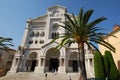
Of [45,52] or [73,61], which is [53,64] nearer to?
[45,52]

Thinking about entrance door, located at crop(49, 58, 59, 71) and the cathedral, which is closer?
the cathedral

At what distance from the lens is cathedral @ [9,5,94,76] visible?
33406 mm

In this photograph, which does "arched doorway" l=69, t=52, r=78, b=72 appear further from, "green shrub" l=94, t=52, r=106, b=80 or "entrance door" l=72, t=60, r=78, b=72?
"green shrub" l=94, t=52, r=106, b=80

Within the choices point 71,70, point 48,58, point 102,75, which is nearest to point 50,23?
point 48,58

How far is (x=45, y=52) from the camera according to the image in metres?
35.2

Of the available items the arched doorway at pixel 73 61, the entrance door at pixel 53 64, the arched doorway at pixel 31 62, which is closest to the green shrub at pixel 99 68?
the arched doorway at pixel 73 61

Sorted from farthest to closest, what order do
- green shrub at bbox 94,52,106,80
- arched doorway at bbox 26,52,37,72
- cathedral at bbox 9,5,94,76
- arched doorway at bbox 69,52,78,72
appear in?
arched doorway at bbox 26,52,37,72
arched doorway at bbox 69,52,78,72
cathedral at bbox 9,5,94,76
green shrub at bbox 94,52,106,80

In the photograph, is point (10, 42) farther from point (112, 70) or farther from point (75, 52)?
point (112, 70)

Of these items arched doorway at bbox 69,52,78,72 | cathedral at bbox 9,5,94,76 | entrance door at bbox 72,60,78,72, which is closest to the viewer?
cathedral at bbox 9,5,94,76

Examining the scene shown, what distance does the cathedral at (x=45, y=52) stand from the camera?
3341 cm

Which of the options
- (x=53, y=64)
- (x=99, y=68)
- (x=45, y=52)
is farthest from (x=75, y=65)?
(x=99, y=68)

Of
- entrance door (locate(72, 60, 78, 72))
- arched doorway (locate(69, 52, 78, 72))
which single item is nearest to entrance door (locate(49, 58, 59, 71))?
arched doorway (locate(69, 52, 78, 72))

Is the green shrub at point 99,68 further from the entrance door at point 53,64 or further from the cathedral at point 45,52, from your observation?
the entrance door at point 53,64

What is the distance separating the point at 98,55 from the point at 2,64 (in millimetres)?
38751
